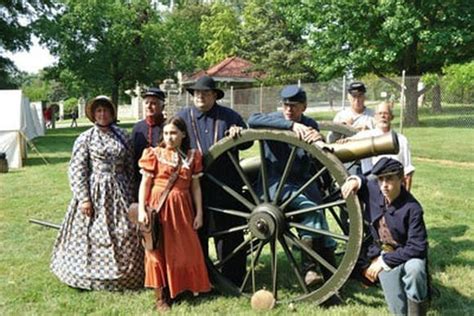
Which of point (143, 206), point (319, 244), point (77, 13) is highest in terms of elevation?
point (77, 13)

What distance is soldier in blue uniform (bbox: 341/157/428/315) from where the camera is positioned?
3412mm

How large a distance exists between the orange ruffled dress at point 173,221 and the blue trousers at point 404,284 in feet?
4.80

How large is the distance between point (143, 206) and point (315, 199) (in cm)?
134

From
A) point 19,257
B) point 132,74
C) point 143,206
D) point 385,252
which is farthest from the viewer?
point 132,74

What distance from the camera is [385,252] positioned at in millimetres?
3562

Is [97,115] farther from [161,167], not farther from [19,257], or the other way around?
[19,257]

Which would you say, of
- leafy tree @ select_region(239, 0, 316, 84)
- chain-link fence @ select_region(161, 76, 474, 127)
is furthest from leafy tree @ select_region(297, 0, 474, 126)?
leafy tree @ select_region(239, 0, 316, 84)

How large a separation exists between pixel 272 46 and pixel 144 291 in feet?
109

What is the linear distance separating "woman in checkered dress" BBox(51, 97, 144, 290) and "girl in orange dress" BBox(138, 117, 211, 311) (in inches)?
13.7

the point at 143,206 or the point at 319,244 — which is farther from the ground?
the point at 143,206

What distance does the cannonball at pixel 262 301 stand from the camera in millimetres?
4125

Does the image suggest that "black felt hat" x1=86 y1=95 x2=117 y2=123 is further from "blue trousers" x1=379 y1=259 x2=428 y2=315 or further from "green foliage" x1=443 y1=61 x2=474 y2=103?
"green foliage" x1=443 y1=61 x2=474 y2=103

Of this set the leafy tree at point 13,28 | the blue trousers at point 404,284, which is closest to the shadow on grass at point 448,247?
the blue trousers at point 404,284

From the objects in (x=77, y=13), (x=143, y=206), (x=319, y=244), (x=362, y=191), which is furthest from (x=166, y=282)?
(x=77, y=13)
